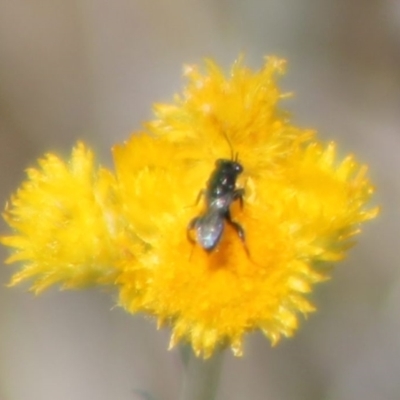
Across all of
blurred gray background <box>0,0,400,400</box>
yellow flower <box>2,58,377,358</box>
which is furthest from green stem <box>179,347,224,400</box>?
blurred gray background <box>0,0,400,400</box>

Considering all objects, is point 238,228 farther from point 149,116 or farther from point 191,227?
point 149,116

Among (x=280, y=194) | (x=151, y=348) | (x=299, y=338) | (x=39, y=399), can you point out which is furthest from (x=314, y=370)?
(x=280, y=194)

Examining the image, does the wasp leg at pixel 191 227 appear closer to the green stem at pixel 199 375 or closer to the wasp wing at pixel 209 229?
the wasp wing at pixel 209 229

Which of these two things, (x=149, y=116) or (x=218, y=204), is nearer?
(x=218, y=204)

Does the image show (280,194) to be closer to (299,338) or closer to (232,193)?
(232,193)

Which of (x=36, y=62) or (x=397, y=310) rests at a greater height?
(x=36, y=62)

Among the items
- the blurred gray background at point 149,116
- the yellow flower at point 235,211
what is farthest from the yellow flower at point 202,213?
the blurred gray background at point 149,116

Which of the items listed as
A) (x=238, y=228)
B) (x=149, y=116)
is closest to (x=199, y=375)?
(x=238, y=228)
